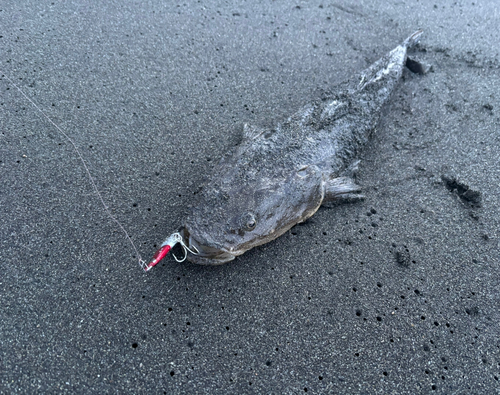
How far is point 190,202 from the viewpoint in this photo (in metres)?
3.09

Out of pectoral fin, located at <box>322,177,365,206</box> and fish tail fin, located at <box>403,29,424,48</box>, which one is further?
fish tail fin, located at <box>403,29,424,48</box>

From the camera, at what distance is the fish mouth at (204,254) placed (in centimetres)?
268

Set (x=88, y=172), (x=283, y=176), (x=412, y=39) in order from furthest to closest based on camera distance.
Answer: (x=412, y=39)
(x=88, y=172)
(x=283, y=176)

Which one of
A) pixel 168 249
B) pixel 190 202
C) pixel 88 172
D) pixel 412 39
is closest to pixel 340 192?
pixel 190 202

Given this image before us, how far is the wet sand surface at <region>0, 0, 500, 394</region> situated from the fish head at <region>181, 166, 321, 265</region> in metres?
0.20

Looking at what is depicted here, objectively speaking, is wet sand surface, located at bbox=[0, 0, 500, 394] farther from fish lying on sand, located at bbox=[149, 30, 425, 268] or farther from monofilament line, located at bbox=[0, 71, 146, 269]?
fish lying on sand, located at bbox=[149, 30, 425, 268]

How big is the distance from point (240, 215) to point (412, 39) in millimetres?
3848

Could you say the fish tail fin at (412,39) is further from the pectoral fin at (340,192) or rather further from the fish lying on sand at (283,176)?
the pectoral fin at (340,192)

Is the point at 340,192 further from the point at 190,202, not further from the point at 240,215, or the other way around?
the point at 190,202

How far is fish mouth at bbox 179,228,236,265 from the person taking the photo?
105 inches

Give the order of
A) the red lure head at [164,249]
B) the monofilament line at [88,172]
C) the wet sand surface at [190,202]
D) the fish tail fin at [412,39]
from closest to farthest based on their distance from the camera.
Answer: the wet sand surface at [190,202] → the red lure head at [164,249] → the monofilament line at [88,172] → the fish tail fin at [412,39]

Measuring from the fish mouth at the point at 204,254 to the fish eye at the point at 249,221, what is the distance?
239mm

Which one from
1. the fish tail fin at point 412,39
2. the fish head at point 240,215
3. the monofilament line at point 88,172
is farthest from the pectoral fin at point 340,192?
the fish tail fin at point 412,39

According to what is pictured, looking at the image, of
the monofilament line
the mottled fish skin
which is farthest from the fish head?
the monofilament line
